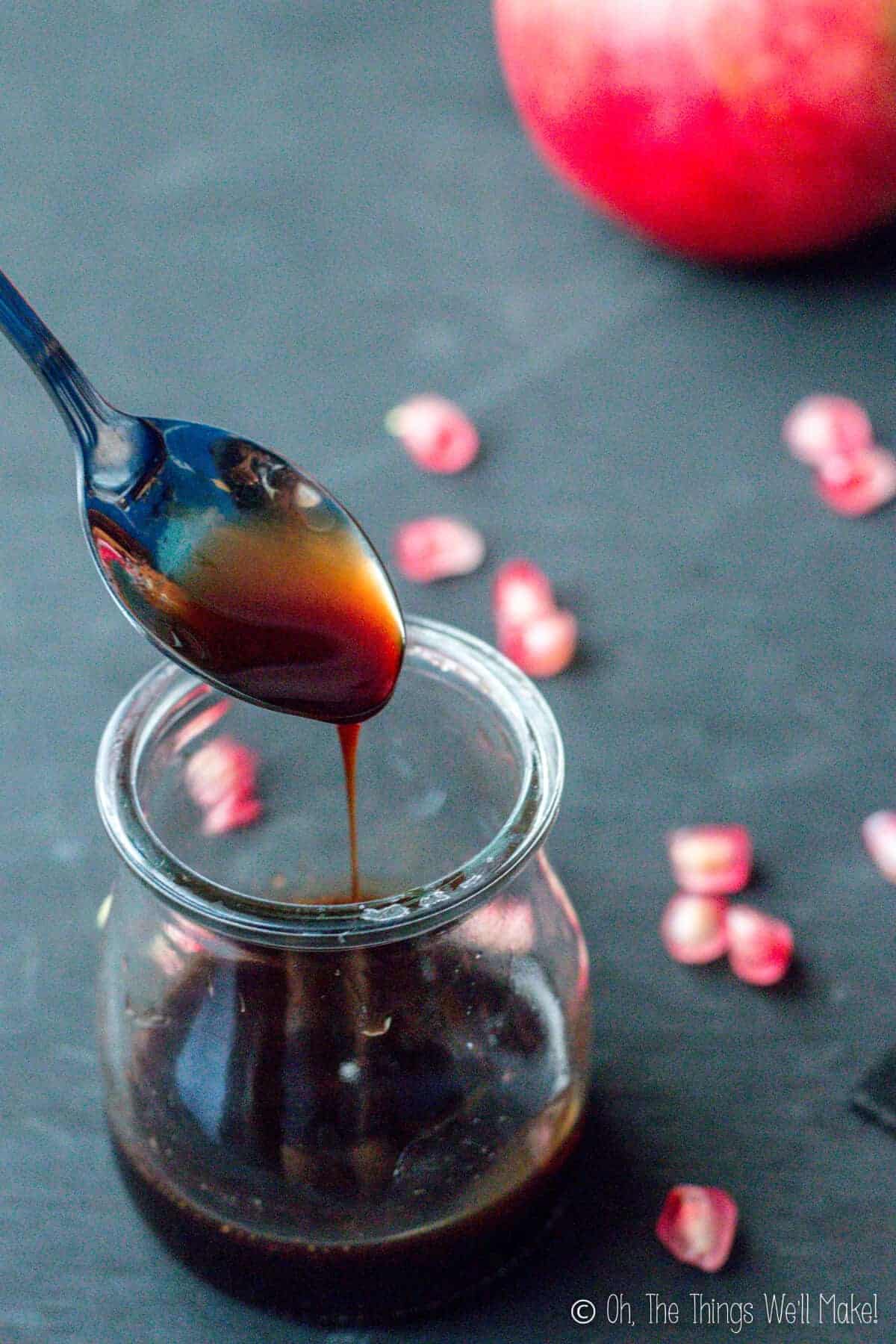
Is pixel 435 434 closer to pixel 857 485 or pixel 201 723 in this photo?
pixel 857 485

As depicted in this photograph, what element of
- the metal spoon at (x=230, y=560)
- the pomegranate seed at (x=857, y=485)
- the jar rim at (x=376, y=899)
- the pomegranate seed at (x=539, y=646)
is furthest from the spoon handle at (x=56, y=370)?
the pomegranate seed at (x=857, y=485)

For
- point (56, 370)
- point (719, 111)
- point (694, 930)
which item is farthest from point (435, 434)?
point (56, 370)

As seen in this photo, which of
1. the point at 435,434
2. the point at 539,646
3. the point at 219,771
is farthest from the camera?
the point at 435,434

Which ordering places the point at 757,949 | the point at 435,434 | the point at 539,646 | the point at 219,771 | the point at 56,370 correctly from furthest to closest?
1. the point at 435,434
2. the point at 539,646
3. the point at 757,949
4. the point at 219,771
5. the point at 56,370

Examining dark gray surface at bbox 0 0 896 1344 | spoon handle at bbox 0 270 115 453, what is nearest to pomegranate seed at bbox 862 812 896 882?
dark gray surface at bbox 0 0 896 1344

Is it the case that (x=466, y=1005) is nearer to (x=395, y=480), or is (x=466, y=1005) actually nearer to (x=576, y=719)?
(x=576, y=719)

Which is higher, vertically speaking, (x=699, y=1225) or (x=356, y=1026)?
(x=356, y=1026)

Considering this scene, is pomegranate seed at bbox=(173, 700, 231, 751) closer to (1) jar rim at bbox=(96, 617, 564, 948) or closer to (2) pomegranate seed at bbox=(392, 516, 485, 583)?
(1) jar rim at bbox=(96, 617, 564, 948)
